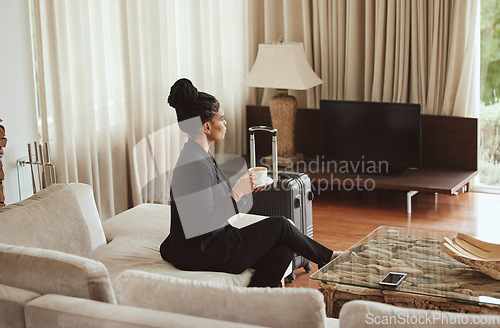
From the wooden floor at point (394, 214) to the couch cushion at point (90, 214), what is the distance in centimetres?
172

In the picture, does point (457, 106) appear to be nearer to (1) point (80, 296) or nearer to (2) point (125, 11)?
(2) point (125, 11)

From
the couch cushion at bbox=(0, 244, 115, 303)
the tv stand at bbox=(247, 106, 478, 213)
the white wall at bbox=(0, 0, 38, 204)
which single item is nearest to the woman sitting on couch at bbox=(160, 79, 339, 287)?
the couch cushion at bbox=(0, 244, 115, 303)

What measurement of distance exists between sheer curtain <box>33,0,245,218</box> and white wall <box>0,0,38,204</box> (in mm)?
79

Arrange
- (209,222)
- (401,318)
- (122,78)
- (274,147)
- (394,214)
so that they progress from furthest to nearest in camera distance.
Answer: (394,214) < (122,78) < (274,147) < (209,222) < (401,318)

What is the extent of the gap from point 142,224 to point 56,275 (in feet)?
4.76

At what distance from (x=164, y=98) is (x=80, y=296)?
3.31 m

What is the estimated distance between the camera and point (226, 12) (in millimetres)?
5883

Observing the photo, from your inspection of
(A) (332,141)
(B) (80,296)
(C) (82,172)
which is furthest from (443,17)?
(B) (80,296)

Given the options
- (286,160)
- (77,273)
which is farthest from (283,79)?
(77,273)

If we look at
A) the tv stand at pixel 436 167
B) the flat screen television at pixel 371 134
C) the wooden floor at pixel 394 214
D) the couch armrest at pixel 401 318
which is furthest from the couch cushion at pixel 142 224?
the flat screen television at pixel 371 134

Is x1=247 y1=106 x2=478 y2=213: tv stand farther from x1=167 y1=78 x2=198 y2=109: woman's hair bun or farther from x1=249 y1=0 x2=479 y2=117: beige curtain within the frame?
x1=167 y1=78 x2=198 y2=109: woman's hair bun

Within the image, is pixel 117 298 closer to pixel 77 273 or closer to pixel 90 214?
pixel 77 273

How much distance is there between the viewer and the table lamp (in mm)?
5480

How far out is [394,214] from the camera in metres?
5.16
